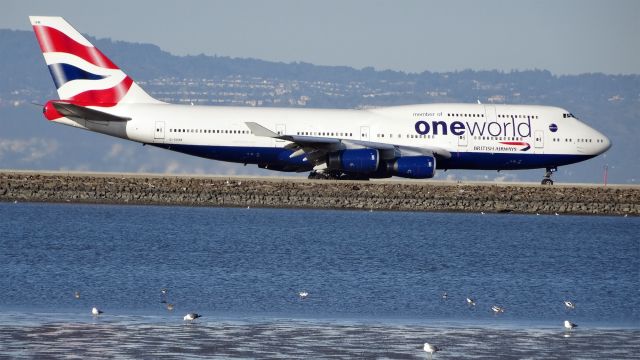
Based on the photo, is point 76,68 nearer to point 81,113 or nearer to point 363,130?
point 81,113

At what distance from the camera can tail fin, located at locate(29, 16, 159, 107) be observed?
65875 millimetres

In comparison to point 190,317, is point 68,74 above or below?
above

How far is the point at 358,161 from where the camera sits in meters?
62.3

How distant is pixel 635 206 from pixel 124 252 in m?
29.8

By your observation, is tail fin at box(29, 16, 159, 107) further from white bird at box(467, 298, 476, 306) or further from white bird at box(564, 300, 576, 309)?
white bird at box(564, 300, 576, 309)

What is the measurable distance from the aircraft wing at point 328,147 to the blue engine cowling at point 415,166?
0.66 meters

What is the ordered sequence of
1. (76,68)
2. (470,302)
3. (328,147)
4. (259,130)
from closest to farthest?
(470,302) → (259,130) → (328,147) → (76,68)

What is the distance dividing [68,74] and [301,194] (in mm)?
12327

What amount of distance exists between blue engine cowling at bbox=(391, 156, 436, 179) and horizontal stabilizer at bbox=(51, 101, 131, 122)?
1240 cm

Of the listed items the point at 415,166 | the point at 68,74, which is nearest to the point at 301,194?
the point at 415,166

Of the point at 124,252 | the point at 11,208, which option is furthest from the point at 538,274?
the point at 11,208

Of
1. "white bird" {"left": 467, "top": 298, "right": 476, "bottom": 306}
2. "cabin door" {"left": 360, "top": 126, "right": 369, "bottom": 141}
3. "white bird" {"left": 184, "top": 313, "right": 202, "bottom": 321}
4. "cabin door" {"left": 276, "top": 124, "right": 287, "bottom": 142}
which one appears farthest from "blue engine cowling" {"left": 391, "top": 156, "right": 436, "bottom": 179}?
"white bird" {"left": 184, "top": 313, "right": 202, "bottom": 321}

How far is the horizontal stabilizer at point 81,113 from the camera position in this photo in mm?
62844

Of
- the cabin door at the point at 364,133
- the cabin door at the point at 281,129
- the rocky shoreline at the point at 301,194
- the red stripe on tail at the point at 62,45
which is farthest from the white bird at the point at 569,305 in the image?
the red stripe on tail at the point at 62,45
